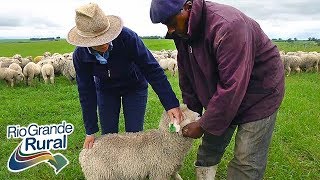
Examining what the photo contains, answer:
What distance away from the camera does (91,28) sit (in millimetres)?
3500

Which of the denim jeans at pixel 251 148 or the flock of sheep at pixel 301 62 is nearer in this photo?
the denim jeans at pixel 251 148

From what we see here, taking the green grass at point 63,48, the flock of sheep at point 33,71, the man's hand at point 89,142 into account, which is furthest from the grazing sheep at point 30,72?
the green grass at point 63,48

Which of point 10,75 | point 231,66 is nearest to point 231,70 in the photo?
point 231,66

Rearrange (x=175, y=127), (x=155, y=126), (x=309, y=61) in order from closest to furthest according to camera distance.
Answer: (x=175, y=127) → (x=155, y=126) → (x=309, y=61)

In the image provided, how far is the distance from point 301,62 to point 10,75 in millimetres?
14209

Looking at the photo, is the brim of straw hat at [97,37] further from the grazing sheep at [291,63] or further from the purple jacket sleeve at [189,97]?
the grazing sheep at [291,63]

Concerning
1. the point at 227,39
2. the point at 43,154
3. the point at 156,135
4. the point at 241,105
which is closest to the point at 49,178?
the point at 43,154

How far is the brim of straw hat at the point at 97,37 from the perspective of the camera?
3451 millimetres

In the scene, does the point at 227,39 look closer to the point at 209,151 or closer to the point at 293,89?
the point at 209,151

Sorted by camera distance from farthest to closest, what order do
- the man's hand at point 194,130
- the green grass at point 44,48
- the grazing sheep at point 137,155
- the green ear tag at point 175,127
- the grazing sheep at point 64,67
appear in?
1. the green grass at point 44,48
2. the grazing sheep at point 64,67
3. the grazing sheep at point 137,155
4. the green ear tag at point 175,127
5. the man's hand at point 194,130

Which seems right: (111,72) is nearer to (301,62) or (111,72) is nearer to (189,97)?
(189,97)

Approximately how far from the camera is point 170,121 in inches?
152

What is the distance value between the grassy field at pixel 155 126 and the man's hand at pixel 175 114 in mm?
1533

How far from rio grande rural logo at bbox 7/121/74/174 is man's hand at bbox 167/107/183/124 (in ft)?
5.88
